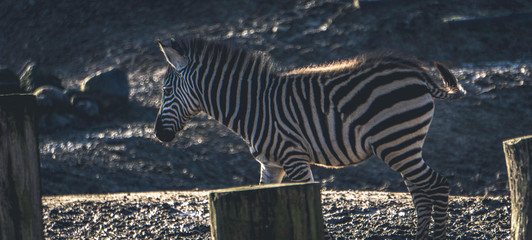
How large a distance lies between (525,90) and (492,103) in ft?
2.12

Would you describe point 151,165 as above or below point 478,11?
below

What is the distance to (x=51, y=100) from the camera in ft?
37.8

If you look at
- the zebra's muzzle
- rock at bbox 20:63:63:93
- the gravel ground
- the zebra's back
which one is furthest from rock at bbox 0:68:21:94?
the zebra's back

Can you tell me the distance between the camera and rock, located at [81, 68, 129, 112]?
1193 centimetres

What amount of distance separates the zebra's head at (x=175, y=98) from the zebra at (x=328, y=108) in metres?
0.02

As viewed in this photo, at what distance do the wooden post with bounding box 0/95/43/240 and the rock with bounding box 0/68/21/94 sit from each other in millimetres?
8978

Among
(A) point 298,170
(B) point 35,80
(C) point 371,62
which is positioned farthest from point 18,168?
(B) point 35,80

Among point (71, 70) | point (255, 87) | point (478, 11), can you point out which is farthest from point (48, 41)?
point (255, 87)

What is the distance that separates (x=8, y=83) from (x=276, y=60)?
4802 millimetres

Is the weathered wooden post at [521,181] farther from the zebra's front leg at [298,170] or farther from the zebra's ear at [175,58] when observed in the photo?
the zebra's ear at [175,58]

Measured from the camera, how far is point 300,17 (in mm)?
15188

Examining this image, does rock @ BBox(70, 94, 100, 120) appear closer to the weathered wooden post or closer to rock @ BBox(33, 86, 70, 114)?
rock @ BBox(33, 86, 70, 114)

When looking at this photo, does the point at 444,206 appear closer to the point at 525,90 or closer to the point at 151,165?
the point at 151,165

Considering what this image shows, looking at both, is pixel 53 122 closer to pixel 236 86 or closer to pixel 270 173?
pixel 236 86
